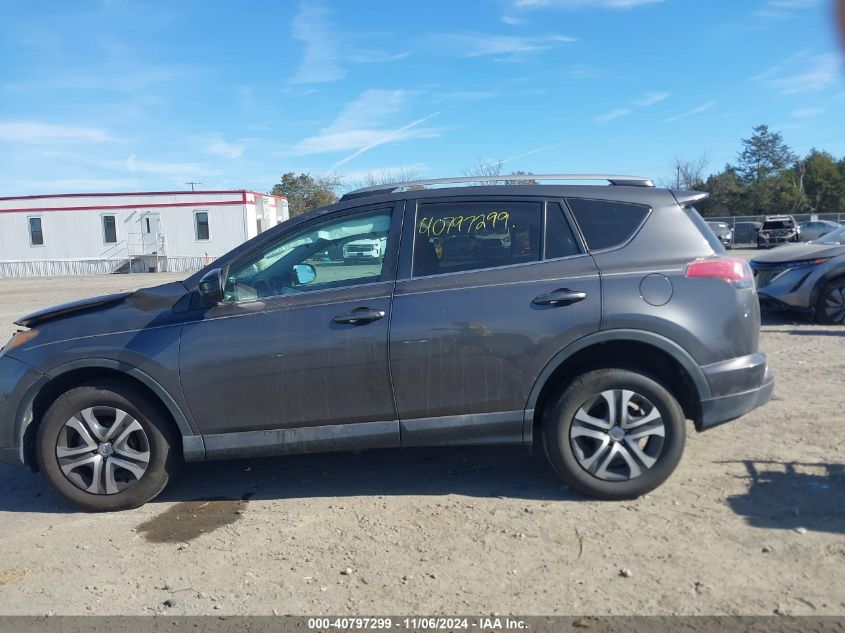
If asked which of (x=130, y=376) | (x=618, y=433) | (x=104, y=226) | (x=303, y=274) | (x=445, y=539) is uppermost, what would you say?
(x=104, y=226)

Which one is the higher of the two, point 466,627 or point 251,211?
point 251,211

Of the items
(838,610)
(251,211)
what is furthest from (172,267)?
(838,610)

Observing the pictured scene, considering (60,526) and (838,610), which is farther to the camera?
(60,526)

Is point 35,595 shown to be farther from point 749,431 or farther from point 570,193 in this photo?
point 749,431

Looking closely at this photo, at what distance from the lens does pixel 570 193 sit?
14.4ft

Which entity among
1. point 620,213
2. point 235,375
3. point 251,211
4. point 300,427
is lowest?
point 300,427

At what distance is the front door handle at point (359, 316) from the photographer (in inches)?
162

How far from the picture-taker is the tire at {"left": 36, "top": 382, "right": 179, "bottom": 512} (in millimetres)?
4262

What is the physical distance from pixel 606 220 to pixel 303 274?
76.4 inches

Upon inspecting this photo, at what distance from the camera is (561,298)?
4105 millimetres

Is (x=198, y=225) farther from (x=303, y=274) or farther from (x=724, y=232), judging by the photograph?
(x=303, y=274)

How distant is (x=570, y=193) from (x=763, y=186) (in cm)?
6384

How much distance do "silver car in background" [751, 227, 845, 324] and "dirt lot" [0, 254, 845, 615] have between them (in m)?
5.14

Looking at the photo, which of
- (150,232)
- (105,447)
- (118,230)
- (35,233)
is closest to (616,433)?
(105,447)
